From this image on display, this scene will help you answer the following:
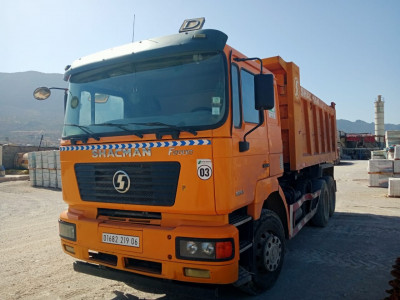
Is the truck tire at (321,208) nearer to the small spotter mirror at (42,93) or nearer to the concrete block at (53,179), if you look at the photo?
the small spotter mirror at (42,93)

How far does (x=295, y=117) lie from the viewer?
5.14 m

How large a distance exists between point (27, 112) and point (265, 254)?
429 feet

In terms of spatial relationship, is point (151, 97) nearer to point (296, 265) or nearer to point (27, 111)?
point (296, 265)

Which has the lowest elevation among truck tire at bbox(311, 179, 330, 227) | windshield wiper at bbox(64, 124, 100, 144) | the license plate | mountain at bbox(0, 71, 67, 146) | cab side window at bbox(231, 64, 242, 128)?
truck tire at bbox(311, 179, 330, 227)

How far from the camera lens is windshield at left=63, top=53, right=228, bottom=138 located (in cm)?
308

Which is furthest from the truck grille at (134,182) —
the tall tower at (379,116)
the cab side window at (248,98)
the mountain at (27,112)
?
the mountain at (27,112)

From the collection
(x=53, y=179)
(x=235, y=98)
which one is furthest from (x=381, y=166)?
(x=53, y=179)

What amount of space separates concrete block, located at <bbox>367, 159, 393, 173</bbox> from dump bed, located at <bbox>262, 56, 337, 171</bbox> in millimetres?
7927

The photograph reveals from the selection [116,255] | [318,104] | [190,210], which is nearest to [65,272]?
[116,255]

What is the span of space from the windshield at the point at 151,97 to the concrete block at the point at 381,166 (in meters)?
12.4

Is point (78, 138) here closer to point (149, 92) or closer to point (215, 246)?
point (149, 92)

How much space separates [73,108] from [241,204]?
232cm

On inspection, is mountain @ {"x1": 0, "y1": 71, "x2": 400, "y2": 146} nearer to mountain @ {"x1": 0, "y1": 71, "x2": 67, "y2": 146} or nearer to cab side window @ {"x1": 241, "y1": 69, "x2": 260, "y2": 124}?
mountain @ {"x1": 0, "y1": 71, "x2": 67, "y2": 146}

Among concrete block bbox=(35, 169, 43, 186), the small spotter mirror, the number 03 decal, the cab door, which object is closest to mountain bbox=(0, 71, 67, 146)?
concrete block bbox=(35, 169, 43, 186)
